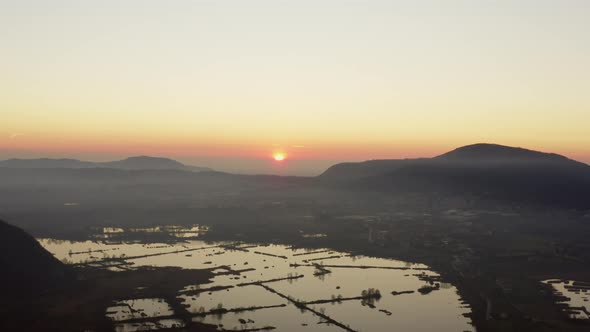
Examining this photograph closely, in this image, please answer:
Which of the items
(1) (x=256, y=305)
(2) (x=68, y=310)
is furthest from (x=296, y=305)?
(2) (x=68, y=310)

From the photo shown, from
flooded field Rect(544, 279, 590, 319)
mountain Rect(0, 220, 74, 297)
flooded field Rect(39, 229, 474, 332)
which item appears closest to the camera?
flooded field Rect(39, 229, 474, 332)

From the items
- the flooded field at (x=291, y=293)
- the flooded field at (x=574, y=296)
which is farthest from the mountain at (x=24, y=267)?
the flooded field at (x=574, y=296)

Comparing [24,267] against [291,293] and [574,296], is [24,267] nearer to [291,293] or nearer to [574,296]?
[291,293]

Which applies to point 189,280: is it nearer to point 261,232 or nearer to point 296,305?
point 296,305

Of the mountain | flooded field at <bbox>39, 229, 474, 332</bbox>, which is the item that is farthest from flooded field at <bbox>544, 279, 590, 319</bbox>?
the mountain

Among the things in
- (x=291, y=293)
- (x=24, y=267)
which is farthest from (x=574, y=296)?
(x=24, y=267)

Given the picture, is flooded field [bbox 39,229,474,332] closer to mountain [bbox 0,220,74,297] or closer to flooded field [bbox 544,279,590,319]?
mountain [bbox 0,220,74,297]
